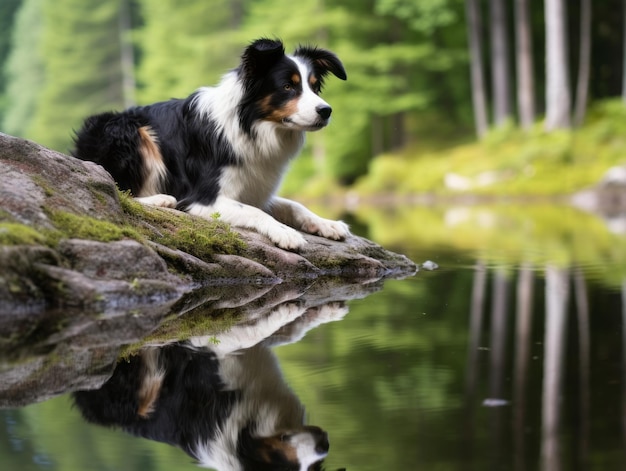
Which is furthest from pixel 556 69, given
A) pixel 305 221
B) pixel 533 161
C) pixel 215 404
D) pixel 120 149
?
pixel 215 404

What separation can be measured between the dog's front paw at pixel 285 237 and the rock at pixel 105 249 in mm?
60

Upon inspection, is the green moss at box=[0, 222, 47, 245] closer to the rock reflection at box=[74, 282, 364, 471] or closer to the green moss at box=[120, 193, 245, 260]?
the green moss at box=[120, 193, 245, 260]

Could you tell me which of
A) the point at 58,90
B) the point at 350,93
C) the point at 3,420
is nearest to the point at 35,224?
the point at 3,420

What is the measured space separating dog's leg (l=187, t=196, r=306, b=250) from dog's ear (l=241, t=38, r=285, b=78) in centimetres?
94

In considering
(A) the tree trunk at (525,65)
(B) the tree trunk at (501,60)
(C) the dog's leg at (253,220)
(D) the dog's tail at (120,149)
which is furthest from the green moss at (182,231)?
(B) the tree trunk at (501,60)

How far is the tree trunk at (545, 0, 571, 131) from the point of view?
64.8 feet

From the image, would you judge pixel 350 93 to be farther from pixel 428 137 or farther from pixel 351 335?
pixel 351 335

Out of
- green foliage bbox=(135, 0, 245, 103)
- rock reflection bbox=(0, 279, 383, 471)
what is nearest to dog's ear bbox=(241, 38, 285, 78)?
rock reflection bbox=(0, 279, 383, 471)

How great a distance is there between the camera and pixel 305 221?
6.55m

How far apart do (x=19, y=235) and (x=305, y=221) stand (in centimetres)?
270

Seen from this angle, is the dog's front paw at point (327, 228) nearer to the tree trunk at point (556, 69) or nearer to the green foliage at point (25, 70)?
the tree trunk at point (556, 69)

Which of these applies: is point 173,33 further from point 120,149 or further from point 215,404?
point 215,404

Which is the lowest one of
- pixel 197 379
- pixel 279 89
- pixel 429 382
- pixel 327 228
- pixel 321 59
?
pixel 197 379

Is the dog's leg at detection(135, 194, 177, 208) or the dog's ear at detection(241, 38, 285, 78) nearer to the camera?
the dog's ear at detection(241, 38, 285, 78)
